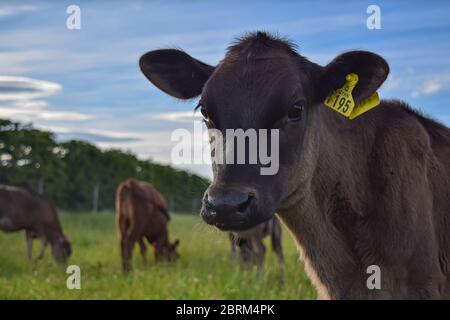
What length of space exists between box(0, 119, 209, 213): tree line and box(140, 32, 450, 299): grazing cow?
1988 cm

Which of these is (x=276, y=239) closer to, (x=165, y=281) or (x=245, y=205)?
(x=165, y=281)

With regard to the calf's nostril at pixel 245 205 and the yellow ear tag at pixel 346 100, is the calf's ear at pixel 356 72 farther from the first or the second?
the calf's nostril at pixel 245 205

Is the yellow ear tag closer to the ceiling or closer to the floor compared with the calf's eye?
closer to the ceiling

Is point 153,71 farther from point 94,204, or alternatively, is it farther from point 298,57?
point 94,204

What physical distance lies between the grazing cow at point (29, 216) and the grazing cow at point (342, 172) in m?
14.4

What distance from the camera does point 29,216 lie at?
→ 60.4 feet

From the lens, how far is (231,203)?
3.47 meters

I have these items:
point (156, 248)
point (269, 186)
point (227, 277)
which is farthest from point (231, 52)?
point (156, 248)

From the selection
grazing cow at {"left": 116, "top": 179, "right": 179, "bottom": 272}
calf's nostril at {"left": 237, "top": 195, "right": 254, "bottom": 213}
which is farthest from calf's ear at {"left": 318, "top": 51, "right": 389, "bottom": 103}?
grazing cow at {"left": 116, "top": 179, "right": 179, "bottom": 272}

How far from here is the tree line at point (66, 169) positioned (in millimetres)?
26766

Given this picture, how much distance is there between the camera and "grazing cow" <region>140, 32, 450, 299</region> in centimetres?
400

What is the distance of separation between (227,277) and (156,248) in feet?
20.4

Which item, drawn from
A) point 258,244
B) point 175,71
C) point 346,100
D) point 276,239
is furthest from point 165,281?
point 346,100

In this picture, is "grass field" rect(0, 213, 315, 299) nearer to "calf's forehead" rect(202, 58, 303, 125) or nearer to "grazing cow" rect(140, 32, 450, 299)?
"grazing cow" rect(140, 32, 450, 299)
